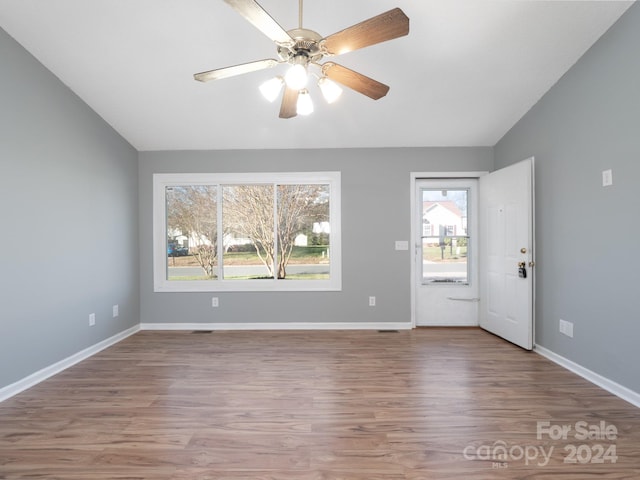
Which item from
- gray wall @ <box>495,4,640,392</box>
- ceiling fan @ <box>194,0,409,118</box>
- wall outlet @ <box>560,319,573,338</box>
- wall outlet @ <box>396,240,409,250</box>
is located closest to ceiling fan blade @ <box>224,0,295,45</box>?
ceiling fan @ <box>194,0,409,118</box>

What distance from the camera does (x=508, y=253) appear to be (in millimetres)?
3363

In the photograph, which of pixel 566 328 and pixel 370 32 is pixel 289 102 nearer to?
pixel 370 32

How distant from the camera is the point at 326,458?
1.62m

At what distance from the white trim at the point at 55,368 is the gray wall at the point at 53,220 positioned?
5 cm

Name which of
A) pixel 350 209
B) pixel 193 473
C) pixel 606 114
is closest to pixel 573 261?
pixel 606 114

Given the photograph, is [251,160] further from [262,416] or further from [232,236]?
[262,416]

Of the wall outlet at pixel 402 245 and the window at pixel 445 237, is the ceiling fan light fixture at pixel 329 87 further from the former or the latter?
the window at pixel 445 237

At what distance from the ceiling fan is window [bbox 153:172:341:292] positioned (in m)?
1.95

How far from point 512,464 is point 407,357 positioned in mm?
1412

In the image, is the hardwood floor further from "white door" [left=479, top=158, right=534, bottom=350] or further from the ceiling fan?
the ceiling fan

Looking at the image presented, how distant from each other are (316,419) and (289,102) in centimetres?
218

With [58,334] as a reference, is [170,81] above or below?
above

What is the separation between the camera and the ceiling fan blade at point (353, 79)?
5.98 feet

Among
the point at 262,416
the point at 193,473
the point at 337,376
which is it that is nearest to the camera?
the point at 193,473
